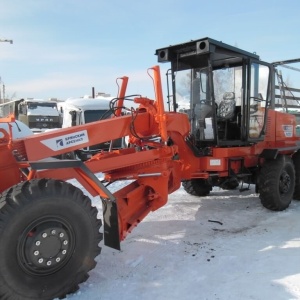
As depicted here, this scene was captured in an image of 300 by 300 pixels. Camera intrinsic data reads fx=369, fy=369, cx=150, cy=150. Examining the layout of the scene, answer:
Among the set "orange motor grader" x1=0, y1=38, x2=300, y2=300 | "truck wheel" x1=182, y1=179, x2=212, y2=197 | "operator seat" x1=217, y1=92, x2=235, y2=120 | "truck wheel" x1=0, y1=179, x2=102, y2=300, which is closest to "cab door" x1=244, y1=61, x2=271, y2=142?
"orange motor grader" x1=0, y1=38, x2=300, y2=300

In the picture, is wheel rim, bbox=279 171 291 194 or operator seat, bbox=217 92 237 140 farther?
wheel rim, bbox=279 171 291 194

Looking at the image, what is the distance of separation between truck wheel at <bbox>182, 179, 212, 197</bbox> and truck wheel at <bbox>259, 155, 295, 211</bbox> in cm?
123

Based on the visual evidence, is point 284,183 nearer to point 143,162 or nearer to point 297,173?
point 297,173

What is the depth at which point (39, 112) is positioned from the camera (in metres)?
19.3

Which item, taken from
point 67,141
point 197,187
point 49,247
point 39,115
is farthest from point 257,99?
point 39,115

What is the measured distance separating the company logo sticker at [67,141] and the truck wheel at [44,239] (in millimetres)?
529

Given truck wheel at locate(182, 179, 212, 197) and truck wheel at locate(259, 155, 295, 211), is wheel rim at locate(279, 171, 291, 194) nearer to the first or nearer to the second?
truck wheel at locate(259, 155, 295, 211)

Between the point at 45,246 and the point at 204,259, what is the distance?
1883 millimetres

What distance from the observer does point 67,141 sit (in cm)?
379

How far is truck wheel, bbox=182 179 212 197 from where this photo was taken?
7148 mm

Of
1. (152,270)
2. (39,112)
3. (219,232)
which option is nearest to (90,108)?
(39,112)

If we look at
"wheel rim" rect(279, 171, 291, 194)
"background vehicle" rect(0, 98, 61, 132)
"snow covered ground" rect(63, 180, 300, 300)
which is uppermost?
"background vehicle" rect(0, 98, 61, 132)

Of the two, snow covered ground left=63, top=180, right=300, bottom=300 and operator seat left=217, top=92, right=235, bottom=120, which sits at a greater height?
operator seat left=217, top=92, right=235, bottom=120

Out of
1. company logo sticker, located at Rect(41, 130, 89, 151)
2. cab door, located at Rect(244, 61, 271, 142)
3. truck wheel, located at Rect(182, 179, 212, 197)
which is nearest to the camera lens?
company logo sticker, located at Rect(41, 130, 89, 151)
